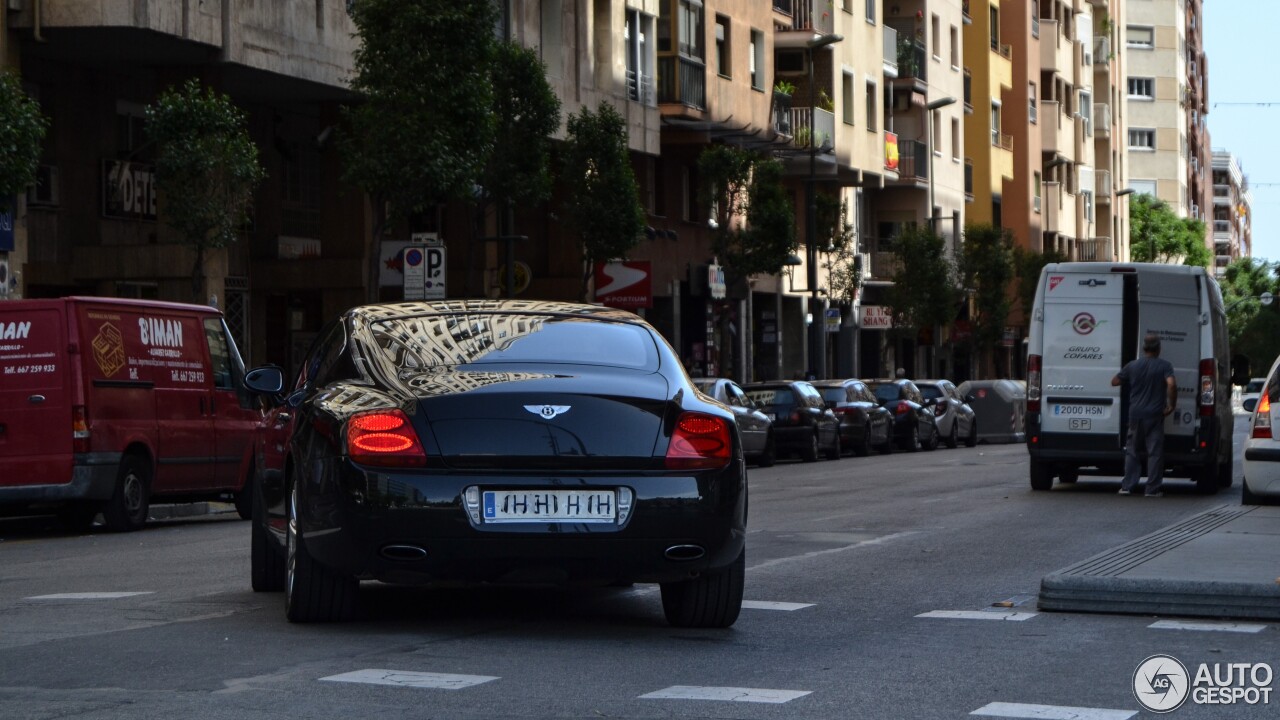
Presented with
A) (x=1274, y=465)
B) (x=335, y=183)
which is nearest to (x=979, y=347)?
(x=335, y=183)

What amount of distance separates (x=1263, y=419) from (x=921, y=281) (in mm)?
41915

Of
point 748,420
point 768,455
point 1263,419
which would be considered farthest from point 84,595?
point 768,455

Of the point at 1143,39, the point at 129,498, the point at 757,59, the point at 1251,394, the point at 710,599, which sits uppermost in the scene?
the point at 1143,39

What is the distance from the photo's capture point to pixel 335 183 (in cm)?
3456

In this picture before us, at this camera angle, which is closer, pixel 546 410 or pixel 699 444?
pixel 546 410

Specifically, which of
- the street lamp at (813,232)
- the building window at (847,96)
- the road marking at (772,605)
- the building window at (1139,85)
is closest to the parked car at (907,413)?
the street lamp at (813,232)

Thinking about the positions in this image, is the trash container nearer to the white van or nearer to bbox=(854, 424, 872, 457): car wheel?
bbox=(854, 424, 872, 457): car wheel

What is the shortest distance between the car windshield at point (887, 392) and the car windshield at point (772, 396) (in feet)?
24.3

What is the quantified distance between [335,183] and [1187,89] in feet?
407

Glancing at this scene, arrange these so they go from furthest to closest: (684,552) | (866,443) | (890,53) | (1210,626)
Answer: (890,53)
(866,443)
(1210,626)
(684,552)

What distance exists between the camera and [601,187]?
36.1m

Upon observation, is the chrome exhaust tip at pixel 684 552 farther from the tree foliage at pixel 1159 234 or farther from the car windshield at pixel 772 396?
the tree foliage at pixel 1159 234

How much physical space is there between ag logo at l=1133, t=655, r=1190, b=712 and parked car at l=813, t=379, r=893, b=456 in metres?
31.9

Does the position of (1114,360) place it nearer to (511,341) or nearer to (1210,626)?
(1210,626)
